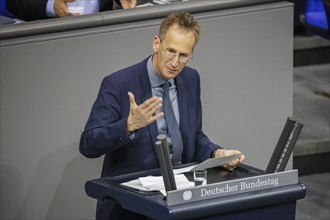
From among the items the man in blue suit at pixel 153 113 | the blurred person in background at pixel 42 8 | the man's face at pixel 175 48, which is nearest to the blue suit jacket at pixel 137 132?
the man in blue suit at pixel 153 113

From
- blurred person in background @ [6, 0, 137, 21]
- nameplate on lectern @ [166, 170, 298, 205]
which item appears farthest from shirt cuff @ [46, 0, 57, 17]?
nameplate on lectern @ [166, 170, 298, 205]

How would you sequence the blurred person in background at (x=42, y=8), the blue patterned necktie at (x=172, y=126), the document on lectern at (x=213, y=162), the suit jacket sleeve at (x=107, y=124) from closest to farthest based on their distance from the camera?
1. the document on lectern at (x=213, y=162)
2. the suit jacket sleeve at (x=107, y=124)
3. the blue patterned necktie at (x=172, y=126)
4. the blurred person in background at (x=42, y=8)

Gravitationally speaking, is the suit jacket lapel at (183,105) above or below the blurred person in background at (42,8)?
below

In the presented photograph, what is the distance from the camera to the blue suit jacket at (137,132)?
12.4 feet

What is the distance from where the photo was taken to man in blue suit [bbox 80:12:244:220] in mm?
3768

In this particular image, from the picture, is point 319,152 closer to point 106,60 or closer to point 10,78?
point 106,60

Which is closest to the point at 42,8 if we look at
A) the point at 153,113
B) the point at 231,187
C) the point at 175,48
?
the point at 175,48

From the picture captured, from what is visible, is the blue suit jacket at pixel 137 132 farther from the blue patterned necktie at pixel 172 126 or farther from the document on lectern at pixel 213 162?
the document on lectern at pixel 213 162

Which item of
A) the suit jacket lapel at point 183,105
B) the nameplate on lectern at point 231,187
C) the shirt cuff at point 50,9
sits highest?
the shirt cuff at point 50,9

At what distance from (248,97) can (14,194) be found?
1.40 m

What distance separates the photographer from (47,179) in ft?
15.9

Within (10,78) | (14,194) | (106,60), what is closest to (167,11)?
(106,60)

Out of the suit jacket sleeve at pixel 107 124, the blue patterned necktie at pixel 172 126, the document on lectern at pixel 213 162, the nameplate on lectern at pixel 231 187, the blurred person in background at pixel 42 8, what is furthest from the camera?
the blurred person in background at pixel 42 8

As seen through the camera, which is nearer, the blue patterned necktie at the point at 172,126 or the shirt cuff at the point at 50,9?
the blue patterned necktie at the point at 172,126
